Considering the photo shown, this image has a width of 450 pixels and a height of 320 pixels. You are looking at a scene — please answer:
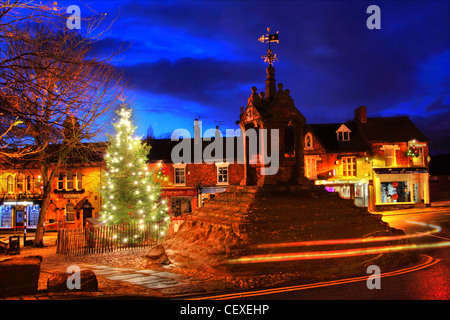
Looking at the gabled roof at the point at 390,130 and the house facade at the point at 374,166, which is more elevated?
the gabled roof at the point at 390,130

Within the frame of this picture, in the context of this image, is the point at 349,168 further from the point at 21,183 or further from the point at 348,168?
the point at 21,183

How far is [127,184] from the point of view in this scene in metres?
19.5

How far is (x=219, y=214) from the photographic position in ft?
44.7

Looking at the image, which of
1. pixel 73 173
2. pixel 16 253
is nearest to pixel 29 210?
pixel 73 173

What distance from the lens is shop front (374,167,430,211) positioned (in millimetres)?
35625

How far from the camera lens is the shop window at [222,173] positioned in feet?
111

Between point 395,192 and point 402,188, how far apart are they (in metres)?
0.90

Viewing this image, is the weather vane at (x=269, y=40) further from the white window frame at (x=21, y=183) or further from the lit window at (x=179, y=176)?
the white window frame at (x=21, y=183)

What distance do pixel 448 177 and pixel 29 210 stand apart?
52200mm

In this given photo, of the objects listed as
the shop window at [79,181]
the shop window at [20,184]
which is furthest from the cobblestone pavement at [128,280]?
the shop window at [20,184]

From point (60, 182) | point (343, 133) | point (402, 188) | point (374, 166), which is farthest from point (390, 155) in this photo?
point (60, 182)

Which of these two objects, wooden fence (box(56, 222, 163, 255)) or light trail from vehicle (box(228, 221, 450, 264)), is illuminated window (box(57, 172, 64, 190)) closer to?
wooden fence (box(56, 222, 163, 255))

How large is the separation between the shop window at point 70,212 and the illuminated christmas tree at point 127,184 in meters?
14.6
